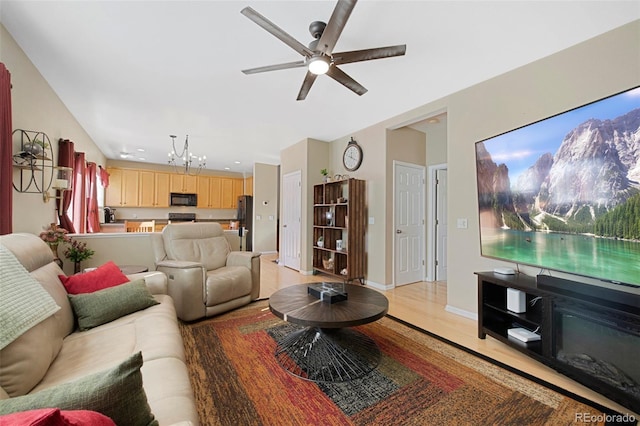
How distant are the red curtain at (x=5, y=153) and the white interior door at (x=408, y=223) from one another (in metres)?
4.13

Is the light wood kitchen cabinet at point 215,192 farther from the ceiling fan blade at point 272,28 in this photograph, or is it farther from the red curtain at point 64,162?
the ceiling fan blade at point 272,28

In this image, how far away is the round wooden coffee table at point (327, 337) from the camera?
182 cm

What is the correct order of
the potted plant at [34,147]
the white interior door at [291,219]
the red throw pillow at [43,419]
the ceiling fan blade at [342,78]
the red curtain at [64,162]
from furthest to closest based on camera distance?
the white interior door at [291,219]
the red curtain at [64,162]
the potted plant at [34,147]
the ceiling fan blade at [342,78]
the red throw pillow at [43,419]

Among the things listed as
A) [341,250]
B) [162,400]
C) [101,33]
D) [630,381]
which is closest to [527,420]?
[630,381]

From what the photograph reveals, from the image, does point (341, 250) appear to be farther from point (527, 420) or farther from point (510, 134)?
point (527, 420)

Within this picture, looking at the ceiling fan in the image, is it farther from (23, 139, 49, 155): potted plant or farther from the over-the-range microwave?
the over-the-range microwave

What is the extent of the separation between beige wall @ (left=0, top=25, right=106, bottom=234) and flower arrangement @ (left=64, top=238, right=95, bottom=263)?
0.33 meters

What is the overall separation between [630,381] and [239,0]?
3.42 meters

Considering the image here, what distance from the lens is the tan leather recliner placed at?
2.64 metres

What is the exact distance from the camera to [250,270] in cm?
321

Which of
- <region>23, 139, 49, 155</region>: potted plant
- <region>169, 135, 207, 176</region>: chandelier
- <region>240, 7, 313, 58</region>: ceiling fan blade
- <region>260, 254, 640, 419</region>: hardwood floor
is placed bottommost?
<region>260, 254, 640, 419</region>: hardwood floor

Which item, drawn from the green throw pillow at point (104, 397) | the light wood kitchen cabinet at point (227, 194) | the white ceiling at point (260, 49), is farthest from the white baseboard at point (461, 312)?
the light wood kitchen cabinet at point (227, 194)

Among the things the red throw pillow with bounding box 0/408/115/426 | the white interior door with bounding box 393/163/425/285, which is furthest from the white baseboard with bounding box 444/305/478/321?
the red throw pillow with bounding box 0/408/115/426

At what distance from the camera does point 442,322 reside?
2.83 meters
